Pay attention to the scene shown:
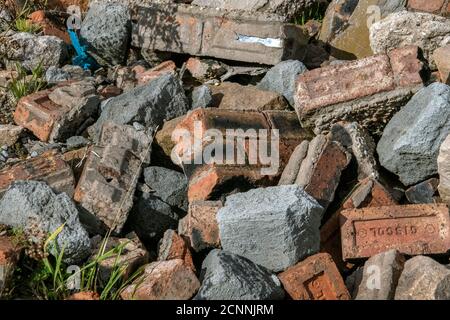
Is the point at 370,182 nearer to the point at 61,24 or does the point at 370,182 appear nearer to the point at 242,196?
the point at 242,196

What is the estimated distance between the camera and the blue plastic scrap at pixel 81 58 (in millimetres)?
7145

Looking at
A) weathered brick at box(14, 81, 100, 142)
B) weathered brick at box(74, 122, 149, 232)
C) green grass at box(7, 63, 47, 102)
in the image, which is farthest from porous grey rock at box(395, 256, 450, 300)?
green grass at box(7, 63, 47, 102)

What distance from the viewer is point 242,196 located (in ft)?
15.3

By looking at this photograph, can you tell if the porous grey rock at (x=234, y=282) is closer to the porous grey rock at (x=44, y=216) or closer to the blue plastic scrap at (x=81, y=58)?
the porous grey rock at (x=44, y=216)

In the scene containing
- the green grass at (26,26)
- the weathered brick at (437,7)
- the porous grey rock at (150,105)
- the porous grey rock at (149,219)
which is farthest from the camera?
the green grass at (26,26)

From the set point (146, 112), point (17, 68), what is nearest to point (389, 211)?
point (146, 112)

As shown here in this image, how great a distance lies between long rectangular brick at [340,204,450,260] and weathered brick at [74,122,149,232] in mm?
1446

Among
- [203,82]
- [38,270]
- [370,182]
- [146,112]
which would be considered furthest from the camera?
[203,82]

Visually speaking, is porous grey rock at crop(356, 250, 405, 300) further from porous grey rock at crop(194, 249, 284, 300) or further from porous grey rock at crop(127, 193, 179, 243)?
porous grey rock at crop(127, 193, 179, 243)

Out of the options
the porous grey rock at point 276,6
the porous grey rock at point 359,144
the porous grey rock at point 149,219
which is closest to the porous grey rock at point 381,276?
the porous grey rock at point 359,144

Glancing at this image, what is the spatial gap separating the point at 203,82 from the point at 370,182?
2182 millimetres

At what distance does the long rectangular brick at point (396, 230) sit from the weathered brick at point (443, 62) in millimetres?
1478

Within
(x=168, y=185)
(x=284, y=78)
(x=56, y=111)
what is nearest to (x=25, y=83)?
(x=56, y=111)

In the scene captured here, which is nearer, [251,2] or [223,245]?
[223,245]
